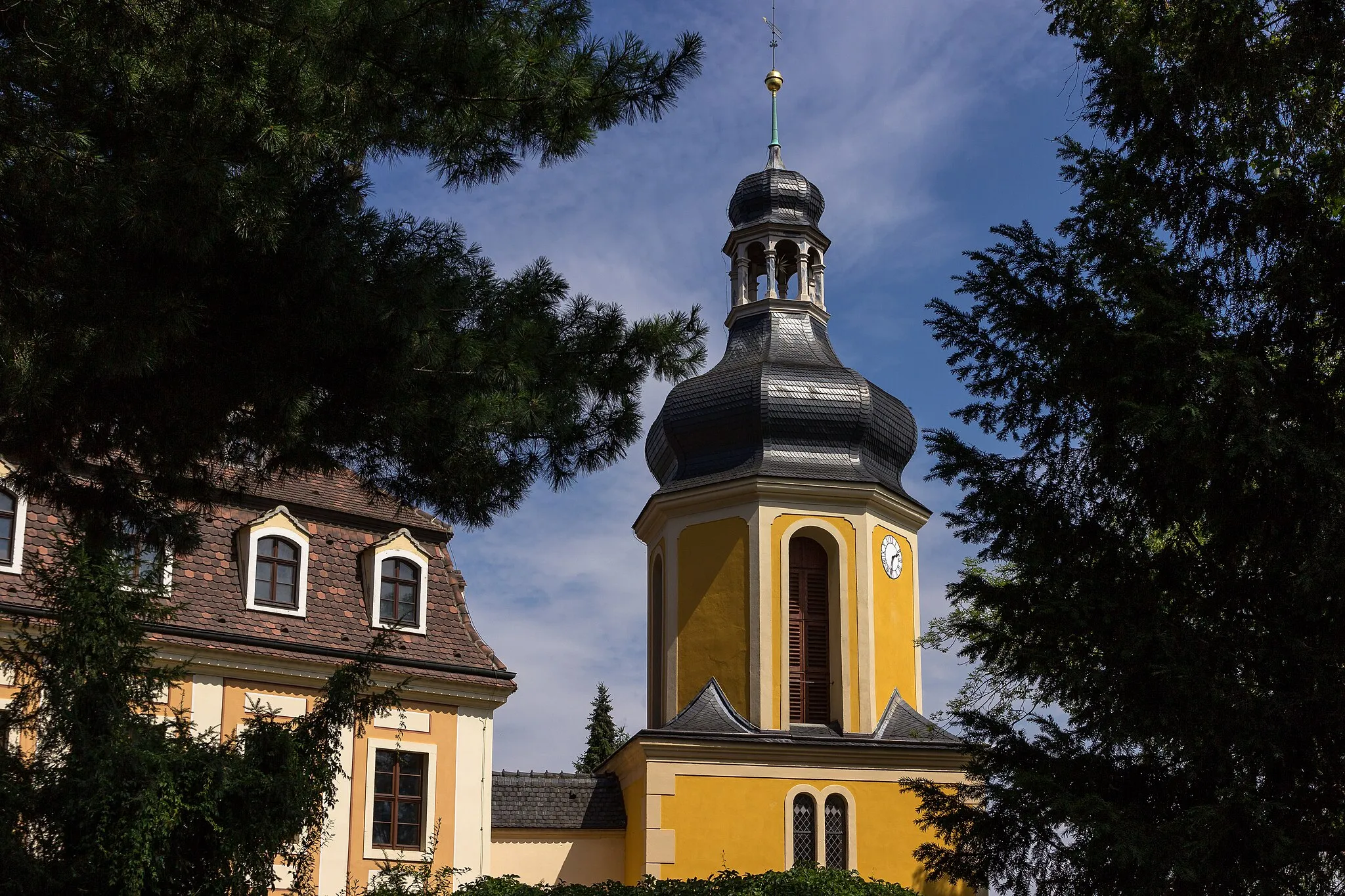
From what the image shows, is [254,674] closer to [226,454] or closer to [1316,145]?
[226,454]

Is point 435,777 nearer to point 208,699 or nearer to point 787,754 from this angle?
point 208,699

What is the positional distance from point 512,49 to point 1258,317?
201 inches

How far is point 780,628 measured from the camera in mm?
24516

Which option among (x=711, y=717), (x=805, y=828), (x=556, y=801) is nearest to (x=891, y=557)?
(x=711, y=717)

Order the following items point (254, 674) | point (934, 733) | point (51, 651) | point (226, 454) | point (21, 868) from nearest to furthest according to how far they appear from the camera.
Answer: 1. point (21, 868)
2. point (51, 651)
3. point (226, 454)
4. point (254, 674)
5. point (934, 733)

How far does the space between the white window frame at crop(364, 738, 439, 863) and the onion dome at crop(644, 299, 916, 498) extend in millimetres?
7129

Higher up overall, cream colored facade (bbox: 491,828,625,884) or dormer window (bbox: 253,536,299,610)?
dormer window (bbox: 253,536,299,610)

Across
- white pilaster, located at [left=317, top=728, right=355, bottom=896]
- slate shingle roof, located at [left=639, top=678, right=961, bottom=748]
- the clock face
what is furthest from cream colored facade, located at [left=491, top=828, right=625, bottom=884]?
the clock face

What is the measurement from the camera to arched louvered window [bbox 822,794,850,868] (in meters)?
23.5

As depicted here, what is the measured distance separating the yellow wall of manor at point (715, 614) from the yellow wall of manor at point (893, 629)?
7.03 feet

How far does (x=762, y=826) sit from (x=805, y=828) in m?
0.69

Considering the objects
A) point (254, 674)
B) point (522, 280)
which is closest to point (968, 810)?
point (522, 280)

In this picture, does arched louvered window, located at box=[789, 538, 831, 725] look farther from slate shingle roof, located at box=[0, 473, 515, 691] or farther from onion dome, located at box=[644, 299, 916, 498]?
slate shingle roof, located at box=[0, 473, 515, 691]

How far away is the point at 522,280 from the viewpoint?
10211 millimetres
